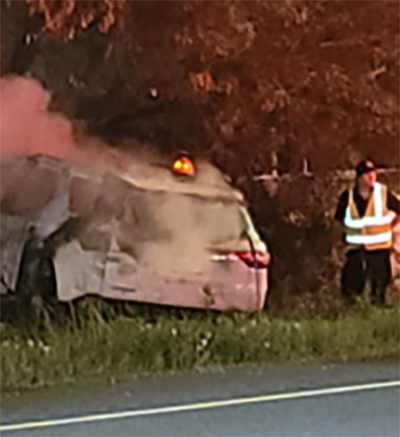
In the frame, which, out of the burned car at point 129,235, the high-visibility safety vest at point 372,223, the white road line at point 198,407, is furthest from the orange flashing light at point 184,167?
the white road line at point 198,407

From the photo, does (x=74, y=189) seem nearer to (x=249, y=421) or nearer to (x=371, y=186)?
(x=371, y=186)

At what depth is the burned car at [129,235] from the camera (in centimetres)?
1245

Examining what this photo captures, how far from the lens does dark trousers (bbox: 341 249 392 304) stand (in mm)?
13758

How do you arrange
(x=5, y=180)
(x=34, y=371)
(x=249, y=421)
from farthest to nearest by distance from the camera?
(x=5, y=180) < (x=34, y=371) < (x=249, y=421)

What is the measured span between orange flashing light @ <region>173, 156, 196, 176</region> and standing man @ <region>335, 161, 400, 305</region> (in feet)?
6.14

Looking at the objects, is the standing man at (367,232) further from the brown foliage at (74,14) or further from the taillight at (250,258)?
the brown foliage at (74,14)

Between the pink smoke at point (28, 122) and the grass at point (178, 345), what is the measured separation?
1908 mm

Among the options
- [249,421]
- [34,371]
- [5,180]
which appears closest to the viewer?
[249,421]

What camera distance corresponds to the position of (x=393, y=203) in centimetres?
1385

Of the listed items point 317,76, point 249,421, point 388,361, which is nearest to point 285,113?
point 317,76

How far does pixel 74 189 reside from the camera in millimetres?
12578

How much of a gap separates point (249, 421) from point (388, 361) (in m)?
3.20

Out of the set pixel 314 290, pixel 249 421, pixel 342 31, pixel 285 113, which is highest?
pixel 342 31

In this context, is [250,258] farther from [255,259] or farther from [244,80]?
[244,80]
